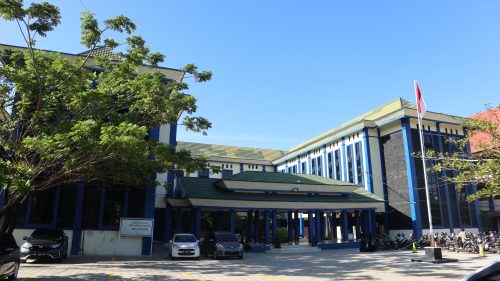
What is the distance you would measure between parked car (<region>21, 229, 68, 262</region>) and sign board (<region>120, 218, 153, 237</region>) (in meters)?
4.39

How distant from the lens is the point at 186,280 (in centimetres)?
1205

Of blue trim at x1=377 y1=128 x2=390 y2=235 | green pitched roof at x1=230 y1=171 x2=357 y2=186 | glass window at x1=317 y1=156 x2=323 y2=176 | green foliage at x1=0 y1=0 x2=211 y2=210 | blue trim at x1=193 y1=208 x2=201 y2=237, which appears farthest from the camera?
glass window at x1=317 y1=156 x2=323 y2=176

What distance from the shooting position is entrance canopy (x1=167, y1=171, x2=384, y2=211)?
2914cm

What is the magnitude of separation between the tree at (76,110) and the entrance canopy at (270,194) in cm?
948

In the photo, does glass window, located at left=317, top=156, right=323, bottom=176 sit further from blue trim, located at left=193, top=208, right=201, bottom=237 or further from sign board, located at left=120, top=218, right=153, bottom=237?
sign board, located at left=120, top=218, right=153, bottom=237

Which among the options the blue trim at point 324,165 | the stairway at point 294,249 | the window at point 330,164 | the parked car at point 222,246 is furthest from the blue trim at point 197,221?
the blue trim at point 324,165

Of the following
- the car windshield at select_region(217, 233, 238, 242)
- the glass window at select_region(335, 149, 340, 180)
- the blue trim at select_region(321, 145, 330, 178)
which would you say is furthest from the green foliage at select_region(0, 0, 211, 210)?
the blue trim at select_region(321, 145, 330, 178)

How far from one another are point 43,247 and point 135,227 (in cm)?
598

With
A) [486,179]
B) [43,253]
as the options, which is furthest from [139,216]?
[486,179]

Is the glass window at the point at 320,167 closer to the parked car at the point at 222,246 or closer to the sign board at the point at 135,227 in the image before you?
the parked car at the point at 222,246

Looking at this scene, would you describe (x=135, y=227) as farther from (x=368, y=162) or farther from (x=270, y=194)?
(x=368, y=162)

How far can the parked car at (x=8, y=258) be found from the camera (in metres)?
10.3

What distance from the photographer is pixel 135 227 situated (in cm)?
2261

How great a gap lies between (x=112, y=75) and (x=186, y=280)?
10.4 m
